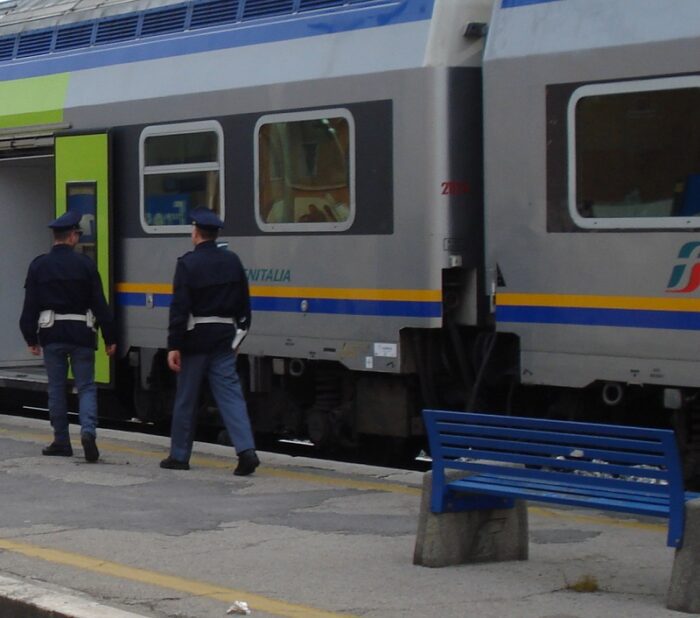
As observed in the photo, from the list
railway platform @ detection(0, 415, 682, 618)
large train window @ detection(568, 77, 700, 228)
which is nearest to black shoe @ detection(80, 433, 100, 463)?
railway platform @ detection(0, 415, 682, 618)

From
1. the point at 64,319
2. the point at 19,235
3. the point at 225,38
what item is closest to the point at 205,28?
the point at 225,38

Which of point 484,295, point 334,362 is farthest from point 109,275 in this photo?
point 484,295

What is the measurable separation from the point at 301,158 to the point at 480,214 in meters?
1.48

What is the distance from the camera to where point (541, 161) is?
968 centimetres

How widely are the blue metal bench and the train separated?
2409mm

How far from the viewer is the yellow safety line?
243 inches

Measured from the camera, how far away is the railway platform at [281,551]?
20.7ft

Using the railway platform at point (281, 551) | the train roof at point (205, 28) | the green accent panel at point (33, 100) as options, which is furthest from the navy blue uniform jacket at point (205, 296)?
the green accent panel at point (33, 100)

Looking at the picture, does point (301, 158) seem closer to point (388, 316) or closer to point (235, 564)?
point (388, 316)

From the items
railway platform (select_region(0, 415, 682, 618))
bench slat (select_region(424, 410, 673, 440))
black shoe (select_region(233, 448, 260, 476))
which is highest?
bench slat (select_region(424, 410, 673, 440))

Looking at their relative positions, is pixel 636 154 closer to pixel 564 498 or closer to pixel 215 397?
pixel 215 397

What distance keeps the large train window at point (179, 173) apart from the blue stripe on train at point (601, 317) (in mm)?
2910

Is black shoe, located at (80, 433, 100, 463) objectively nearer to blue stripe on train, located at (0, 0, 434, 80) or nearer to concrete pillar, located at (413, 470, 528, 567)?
blue stripe on train, located at (0, 0, 434, 80)

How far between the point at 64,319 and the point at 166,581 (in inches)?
163
